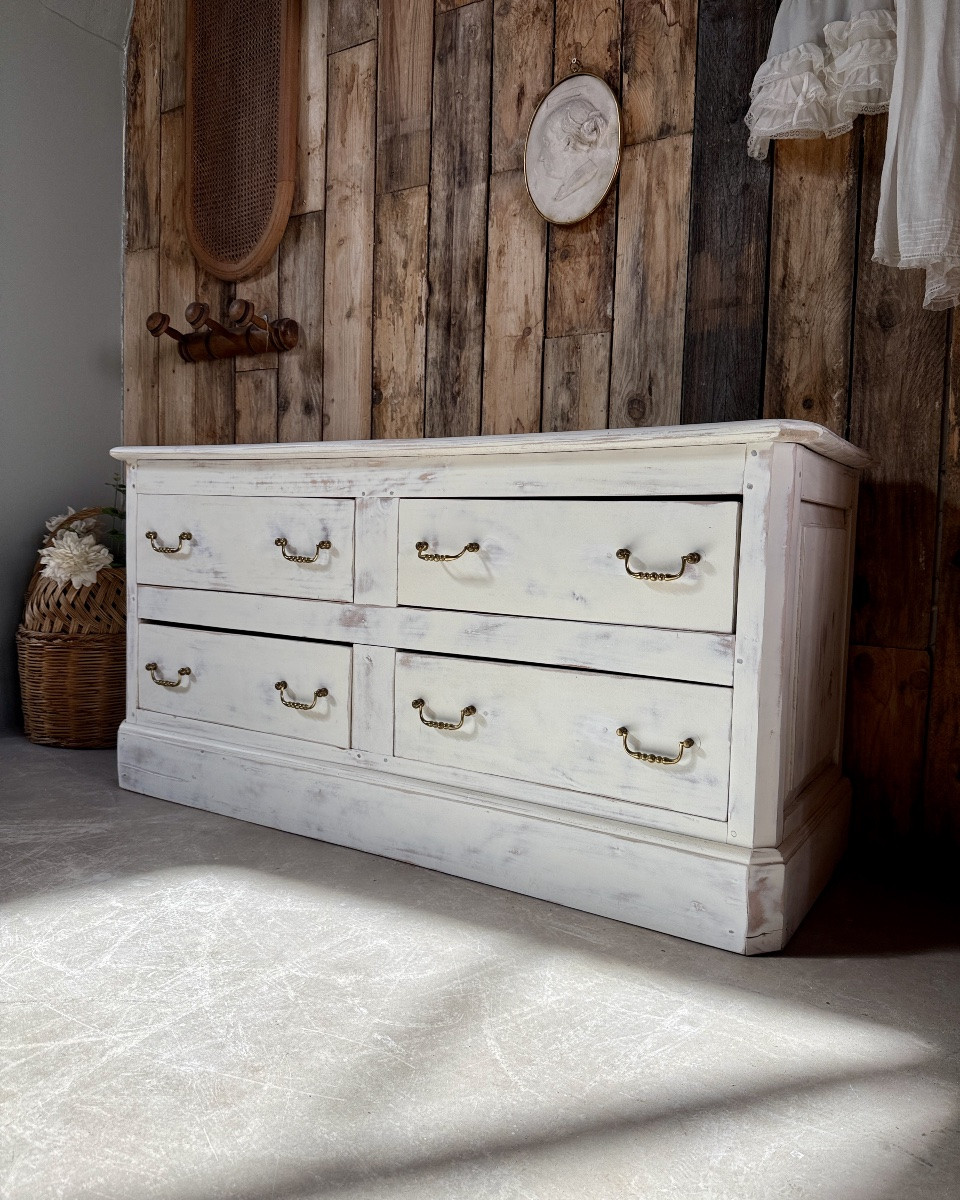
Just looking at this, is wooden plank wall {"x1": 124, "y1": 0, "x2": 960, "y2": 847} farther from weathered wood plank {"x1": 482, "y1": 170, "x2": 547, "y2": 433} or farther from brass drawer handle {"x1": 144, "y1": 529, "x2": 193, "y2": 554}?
brass drawer handle {"x1": 144, "y1": 529, "x2": 193, "y2": 554}

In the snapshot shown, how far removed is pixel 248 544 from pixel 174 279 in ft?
4.16

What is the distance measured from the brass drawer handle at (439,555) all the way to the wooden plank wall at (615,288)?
0.59m

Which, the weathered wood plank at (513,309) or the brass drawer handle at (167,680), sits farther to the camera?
the weathered wood plank at (513,309)

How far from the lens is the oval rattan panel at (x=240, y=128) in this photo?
2.42 metres

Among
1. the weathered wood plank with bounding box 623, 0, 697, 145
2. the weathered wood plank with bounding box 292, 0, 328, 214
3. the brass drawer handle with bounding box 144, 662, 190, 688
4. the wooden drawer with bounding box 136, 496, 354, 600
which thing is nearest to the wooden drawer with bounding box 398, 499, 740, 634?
the wooden drawer with bounding box 136, 496, 354, 600

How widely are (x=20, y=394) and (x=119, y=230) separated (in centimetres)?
62

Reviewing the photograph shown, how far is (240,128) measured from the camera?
2.51m

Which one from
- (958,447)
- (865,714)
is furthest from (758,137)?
(865,714)

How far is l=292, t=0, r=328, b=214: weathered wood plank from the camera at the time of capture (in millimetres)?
2395

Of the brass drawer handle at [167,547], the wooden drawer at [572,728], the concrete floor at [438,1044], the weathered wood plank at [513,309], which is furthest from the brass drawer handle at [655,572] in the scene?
the brass drawer handle at [167,547]

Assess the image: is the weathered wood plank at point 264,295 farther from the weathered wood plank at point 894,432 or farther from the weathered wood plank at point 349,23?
the weathered wood plank at point 894,432

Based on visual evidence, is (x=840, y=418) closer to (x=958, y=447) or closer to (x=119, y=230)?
(x=958, y=447)

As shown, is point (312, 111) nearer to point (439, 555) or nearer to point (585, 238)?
point (585, 238)

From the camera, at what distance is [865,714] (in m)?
1.75
